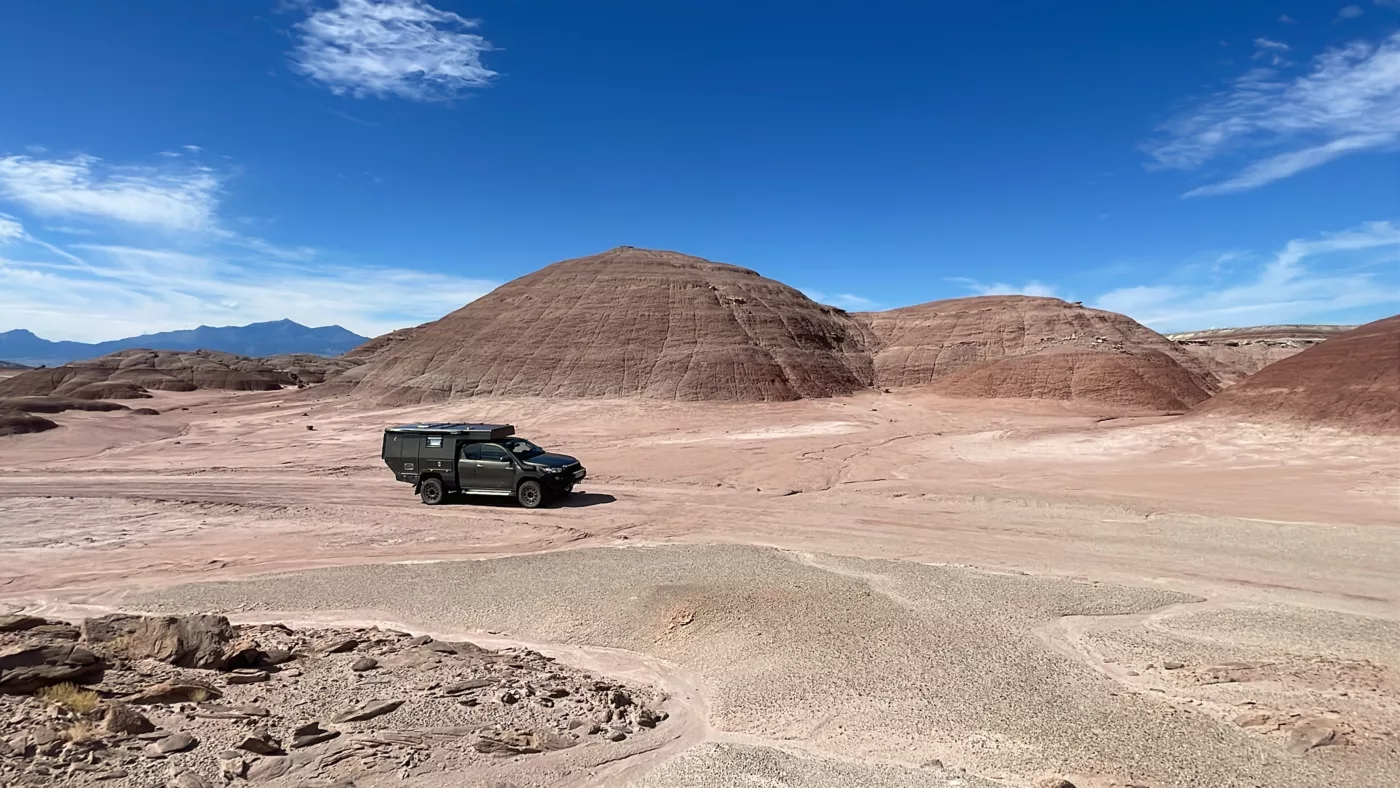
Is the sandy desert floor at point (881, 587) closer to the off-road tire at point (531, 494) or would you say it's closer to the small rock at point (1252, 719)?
the small rock at point (1252, 719)

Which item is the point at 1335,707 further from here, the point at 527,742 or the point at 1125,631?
the point at 527,742

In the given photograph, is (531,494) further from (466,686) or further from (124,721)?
(124,721)

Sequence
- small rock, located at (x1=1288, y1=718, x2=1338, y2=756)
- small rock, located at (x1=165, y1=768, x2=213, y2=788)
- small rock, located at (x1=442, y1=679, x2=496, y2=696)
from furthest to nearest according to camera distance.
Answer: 1. small rock, located at (x1=442, y1=679, x2=496, y2=696)
2. small rock, located at (x1=1288, y1=718, x2=1338, y2=756)
3. small rock, located at (x1=165, y1=768, x2=213, y2=788)

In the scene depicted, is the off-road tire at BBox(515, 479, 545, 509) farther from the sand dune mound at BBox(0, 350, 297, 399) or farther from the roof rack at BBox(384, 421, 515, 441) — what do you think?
the sand dune mound at BBox(0, 350, 297, 399)

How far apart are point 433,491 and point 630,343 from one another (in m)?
36.8

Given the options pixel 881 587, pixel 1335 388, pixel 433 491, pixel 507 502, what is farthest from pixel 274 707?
pixel 1335 388

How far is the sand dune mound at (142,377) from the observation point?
72062 mm

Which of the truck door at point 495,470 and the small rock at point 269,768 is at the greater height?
the truck door at point 495,470

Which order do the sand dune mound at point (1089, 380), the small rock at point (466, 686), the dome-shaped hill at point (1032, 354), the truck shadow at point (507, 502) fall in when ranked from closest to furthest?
1. the small rock at point (466, 686)
2. the truck shadow at point (507, 502)
3. the sand dune mound at point (1089, 380)
4. the dome-shaped hill at point (1032, 354)

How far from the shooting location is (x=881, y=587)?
10141 mm

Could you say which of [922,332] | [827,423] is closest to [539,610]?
[827,423]

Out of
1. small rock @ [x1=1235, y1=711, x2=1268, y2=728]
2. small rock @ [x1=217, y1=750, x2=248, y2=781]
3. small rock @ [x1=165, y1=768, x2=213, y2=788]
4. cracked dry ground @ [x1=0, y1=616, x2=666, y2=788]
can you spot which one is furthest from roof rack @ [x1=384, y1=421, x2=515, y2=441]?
small rock @ [x1=1235, y1=711, x2=1268, y2=728]

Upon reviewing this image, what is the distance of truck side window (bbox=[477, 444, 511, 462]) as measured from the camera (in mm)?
17547

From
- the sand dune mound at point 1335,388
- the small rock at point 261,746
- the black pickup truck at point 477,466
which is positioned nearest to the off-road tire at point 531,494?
the black pickup truck at point 477,466
